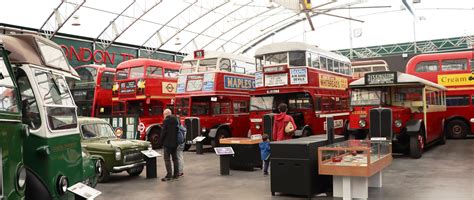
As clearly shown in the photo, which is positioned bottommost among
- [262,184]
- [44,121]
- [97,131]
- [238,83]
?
[262,184]

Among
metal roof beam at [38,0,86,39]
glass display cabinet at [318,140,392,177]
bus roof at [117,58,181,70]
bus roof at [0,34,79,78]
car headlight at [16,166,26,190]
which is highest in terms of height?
metal roof beam at [38,0,86,39]

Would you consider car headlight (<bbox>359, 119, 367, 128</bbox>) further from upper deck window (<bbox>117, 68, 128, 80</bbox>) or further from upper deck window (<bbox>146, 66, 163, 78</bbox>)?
upper deck window (<bbox>117, 68, 128, 80</bbox>)

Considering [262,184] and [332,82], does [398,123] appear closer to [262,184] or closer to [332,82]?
[332,82]

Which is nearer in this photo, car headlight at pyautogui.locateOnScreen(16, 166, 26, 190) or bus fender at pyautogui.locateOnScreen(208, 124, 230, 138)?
car headlight at pyautogui.locateOnScreen(16, 166, 26, 190)

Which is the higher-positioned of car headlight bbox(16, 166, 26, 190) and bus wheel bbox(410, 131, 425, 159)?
car headlight bbox(16, 166, 26, 190)

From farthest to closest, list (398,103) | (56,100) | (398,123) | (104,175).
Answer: (398,103) < (398,123) < (104,175) < (56,100)

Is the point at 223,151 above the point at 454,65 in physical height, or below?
below

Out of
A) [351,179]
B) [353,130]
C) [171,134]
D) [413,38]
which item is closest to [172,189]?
[171,134]

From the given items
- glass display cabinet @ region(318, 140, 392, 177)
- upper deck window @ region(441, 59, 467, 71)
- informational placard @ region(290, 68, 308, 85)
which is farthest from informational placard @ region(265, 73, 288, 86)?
upper deck window @ region(441, 59, 467, 71)

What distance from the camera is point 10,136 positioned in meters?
4.05

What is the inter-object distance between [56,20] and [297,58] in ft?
48.1

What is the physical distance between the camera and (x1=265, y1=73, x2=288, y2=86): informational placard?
15.5m

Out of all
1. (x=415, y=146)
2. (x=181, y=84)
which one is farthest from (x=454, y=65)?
(x=181, y=84)

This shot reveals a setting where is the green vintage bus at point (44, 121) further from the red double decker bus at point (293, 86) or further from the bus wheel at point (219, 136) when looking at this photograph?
the bus wheel at point (219, 136)
